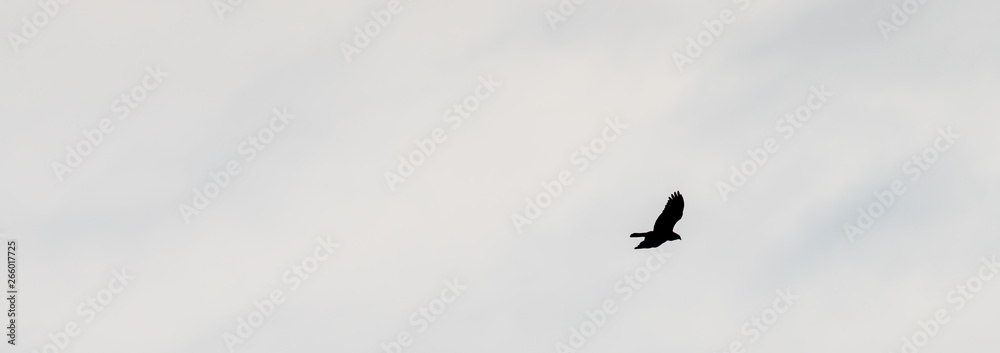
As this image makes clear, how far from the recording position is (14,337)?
53.0 m

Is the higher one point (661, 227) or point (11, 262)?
point (11, 262)

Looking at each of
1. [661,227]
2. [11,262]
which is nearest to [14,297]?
[11,262]

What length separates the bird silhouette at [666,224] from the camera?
4244 centimetres

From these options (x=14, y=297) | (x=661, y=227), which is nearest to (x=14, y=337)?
(x=14, y=297)

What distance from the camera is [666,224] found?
42.8 metres

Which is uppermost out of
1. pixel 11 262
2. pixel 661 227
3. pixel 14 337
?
pixel 11 262

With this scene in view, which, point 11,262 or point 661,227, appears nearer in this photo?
point 661,227

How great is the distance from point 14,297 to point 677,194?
3583 centimetres

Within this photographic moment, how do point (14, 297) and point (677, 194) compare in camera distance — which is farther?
point (14, 297)

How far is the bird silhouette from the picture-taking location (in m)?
42.4

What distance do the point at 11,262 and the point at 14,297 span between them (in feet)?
6.42

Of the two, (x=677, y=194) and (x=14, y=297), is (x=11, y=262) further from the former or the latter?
(x=677, y=194)

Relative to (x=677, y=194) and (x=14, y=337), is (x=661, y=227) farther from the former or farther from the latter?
(x=14, y=337)

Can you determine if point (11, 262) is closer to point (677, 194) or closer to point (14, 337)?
point (14, 337)
